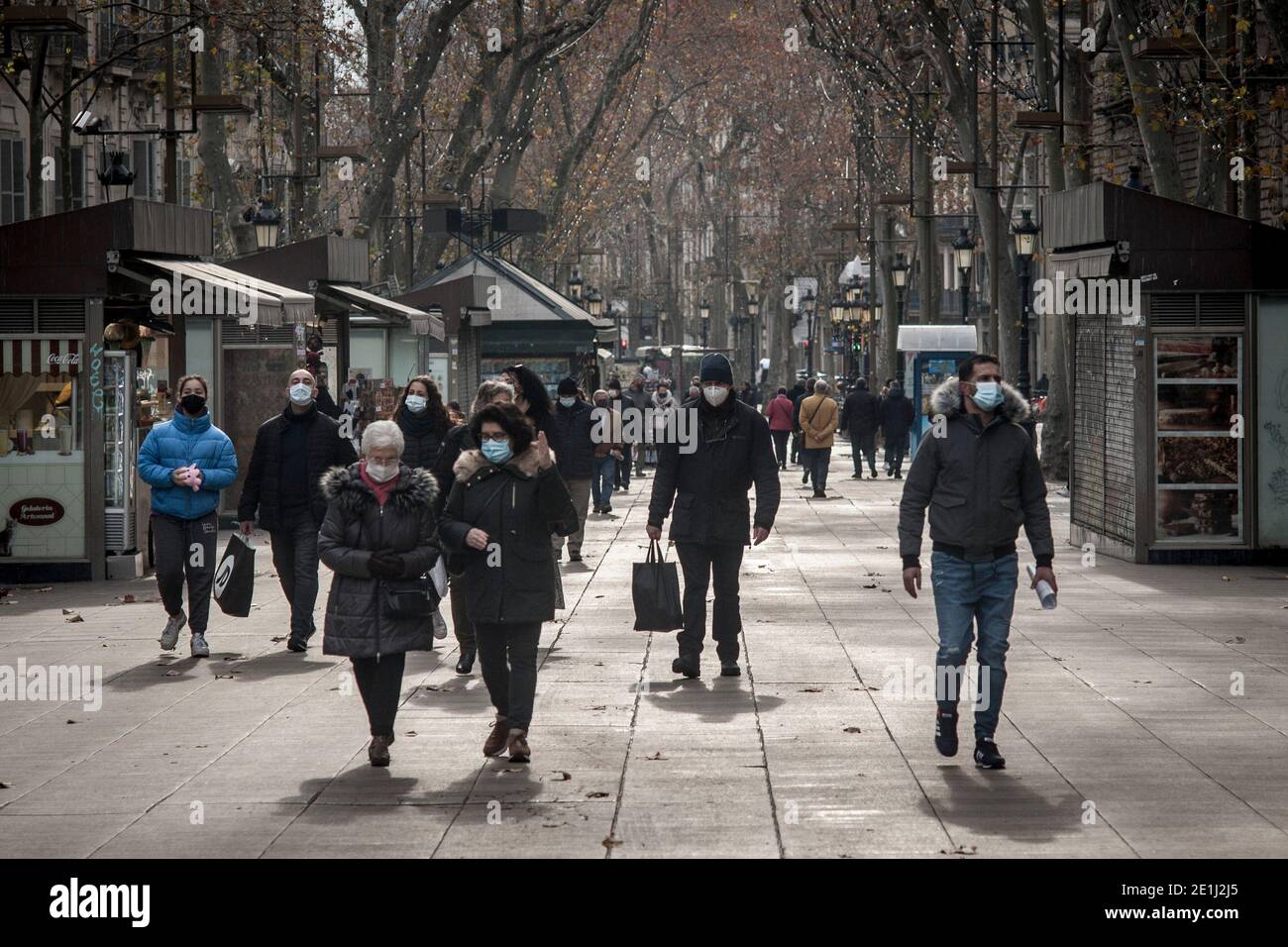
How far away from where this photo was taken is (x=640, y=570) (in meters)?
11.5

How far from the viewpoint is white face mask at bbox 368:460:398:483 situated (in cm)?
888

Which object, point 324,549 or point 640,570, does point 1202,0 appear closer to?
point 640,570

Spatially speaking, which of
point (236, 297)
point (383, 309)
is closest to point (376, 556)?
point (236, 297)

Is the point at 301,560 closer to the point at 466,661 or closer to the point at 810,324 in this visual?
the point at 466,661

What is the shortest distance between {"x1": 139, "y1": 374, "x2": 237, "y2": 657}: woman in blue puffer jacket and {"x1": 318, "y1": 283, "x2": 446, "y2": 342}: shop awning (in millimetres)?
11897

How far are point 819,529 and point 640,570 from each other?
12.5 meters

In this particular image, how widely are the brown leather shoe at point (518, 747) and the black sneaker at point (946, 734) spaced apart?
1.75 metres

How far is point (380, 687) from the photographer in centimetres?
897

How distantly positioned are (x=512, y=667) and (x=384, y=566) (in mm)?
758

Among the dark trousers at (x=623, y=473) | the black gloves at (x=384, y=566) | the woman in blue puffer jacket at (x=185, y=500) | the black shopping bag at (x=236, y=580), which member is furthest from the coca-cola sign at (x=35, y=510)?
the dark trousers at (x=623, y=473)

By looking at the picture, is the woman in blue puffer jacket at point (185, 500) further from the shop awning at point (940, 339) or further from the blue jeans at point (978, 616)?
the shop awning at point (940, 339)

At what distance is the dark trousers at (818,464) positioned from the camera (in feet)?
101

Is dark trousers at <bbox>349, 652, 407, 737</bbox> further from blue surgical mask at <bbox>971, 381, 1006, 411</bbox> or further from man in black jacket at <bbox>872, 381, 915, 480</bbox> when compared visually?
man in black jacket at <bbox>872, 381, 915, 480</bbox>

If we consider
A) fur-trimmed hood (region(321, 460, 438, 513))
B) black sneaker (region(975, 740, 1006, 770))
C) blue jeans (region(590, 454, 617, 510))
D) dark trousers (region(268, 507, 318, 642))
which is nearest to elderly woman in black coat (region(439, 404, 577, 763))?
fur-trimmed hood (region(321, 460, 438, 513))
